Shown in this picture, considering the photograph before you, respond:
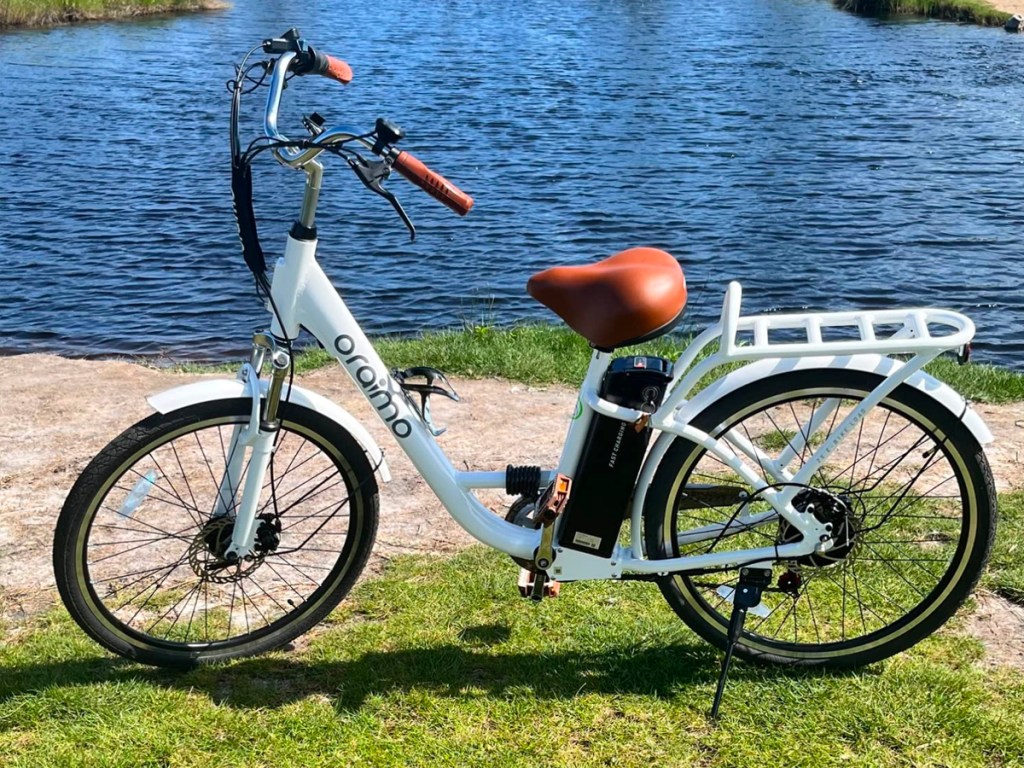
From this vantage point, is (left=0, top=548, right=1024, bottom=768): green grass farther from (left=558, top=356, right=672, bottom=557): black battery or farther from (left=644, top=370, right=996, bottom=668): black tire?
(left=558, top=356, right=672, bottom=557): black battery

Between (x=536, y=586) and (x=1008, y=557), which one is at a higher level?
(x=1008, y=557)

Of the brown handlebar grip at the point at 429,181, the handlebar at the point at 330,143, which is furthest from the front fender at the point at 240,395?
the brown handlebar grip at the point at 429,181

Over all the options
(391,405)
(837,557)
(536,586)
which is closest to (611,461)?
(536,586)

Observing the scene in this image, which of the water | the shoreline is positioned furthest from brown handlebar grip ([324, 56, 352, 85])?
the shoreline

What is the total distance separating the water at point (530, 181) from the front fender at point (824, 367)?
21.0 ft

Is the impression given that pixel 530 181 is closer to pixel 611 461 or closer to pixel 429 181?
pixel 611 461

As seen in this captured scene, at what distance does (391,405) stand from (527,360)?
11.8 ft

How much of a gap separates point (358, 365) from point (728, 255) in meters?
10.2

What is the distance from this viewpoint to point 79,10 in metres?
32.0

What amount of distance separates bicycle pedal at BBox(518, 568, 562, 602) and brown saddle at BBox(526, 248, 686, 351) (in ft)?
2.81

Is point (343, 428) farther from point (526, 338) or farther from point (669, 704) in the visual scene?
point (526, 338)

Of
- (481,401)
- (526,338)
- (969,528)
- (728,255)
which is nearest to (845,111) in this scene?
(728,255)

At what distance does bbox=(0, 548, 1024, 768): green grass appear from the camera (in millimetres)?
3523

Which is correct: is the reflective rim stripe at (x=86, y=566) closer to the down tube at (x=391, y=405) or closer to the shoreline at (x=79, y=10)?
the down tube at (x=391, y=405)
